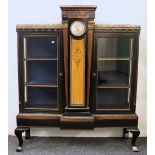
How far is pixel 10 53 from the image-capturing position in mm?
2078

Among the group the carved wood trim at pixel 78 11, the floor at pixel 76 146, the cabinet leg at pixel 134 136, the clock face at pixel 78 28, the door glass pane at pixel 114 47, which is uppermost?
the carved wood trim at pixel 78 11

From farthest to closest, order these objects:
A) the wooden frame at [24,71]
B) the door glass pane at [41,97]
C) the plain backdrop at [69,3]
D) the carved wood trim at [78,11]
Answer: the plain backdrop at [69,3] → the door glass pane at [41,97] → the wooden frame at [24,71] → the carved wood trim at [78,11]

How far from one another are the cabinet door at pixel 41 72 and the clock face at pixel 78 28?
16cm

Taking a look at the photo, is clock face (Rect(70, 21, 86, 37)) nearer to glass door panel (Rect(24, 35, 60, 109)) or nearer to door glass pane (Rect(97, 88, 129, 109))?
glass door panel (Rect(24, 35, 60, 109))

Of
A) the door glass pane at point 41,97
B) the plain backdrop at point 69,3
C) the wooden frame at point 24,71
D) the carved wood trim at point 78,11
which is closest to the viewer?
the carved wood trim at point 78,11

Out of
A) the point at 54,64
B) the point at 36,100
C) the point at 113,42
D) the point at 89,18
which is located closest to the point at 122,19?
the point at 113,42

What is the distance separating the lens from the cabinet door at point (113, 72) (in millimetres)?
1781

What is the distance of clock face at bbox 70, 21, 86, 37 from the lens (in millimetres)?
1670

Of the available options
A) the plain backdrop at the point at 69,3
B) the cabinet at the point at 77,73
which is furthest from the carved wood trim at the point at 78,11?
the plain backdrop at the point at 69,3

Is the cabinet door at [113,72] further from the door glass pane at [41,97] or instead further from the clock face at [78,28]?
the door glass pane at [41,97]

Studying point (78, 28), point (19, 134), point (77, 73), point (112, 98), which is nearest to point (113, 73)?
point (112, 98)

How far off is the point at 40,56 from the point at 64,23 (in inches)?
13.9

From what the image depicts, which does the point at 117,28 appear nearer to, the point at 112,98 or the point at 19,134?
the point at 112,98

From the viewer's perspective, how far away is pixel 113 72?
1855 millimetres
